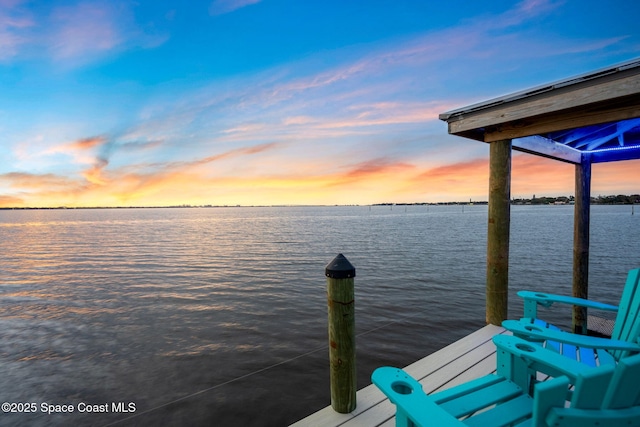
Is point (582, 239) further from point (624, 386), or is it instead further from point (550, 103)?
point (624, 386)

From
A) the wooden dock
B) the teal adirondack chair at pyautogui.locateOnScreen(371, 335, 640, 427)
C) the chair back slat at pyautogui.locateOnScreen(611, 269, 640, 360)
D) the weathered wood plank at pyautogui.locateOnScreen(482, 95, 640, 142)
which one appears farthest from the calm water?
the weathered wood plank at pyautogui.locateOnScreen(482, 95, 640, 142)

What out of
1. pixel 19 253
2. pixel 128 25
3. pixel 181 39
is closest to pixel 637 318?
pixel 128 25

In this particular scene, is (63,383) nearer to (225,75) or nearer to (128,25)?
(128,25)

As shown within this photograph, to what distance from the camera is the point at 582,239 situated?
6.34 metres

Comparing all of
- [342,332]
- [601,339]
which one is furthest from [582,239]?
[342,332]

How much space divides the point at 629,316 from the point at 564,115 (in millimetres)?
2426

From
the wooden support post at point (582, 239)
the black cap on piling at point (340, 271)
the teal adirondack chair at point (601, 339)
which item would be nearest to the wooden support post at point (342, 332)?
the black cap on piling at point (340, 271)

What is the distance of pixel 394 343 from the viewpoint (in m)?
6.86

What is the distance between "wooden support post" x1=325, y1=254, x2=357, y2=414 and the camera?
2.73 m

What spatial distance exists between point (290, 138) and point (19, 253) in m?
25.7

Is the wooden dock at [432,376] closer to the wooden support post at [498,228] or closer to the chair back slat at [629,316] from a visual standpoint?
the wooden support post at [498,228]

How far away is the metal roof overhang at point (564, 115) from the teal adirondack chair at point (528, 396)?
2.98 m

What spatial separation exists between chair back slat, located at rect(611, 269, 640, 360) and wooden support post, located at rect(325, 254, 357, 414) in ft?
6.74

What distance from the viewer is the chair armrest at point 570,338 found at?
2025 mm
